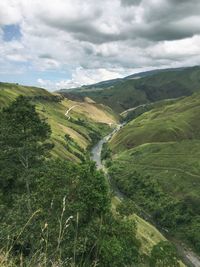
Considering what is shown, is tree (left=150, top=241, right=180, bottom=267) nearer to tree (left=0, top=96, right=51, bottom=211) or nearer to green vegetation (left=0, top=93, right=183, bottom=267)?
green vegetation (left=0, top=93, right=183, bottom=267)

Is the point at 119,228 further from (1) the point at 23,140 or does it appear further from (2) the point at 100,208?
(1) the point at 23,140

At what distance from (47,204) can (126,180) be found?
501 feet

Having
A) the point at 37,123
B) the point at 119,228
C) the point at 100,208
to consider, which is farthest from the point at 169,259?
the point at 37,123

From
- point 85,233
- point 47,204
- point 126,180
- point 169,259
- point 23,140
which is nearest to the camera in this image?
point 85,233

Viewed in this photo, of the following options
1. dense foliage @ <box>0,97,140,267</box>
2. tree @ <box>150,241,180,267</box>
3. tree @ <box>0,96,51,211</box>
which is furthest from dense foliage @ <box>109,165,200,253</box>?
tree @ <box>0,96,51,211</box>

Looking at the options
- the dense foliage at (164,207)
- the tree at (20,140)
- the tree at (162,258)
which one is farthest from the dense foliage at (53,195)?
the dense foliage at (164,207)

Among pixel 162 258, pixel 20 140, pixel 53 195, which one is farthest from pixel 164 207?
pixel 53 195

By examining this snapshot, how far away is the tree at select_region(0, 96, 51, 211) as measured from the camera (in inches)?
2135

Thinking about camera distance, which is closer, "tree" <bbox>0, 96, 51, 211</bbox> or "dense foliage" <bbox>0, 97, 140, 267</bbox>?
"dense foliage" <bbox>0, 97, 140, 267</bbox>

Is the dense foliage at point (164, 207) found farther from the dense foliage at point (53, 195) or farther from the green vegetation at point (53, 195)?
the green vegetation at point (53, 195)

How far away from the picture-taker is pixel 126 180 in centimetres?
19638

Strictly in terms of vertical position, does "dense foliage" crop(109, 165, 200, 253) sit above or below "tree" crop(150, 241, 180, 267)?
below

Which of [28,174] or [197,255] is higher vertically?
[28,174]

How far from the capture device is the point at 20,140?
54.9 metres
